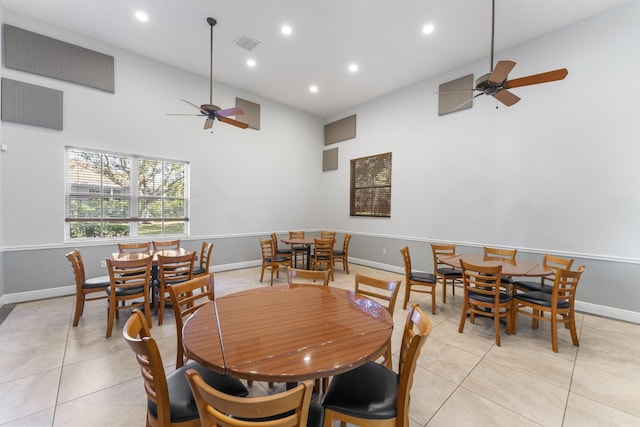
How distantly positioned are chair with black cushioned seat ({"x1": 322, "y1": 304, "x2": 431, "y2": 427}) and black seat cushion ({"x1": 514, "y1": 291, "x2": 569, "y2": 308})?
2235 mm

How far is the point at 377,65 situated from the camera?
475 centimetres

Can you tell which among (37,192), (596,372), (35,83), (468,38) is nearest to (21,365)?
(37,192)

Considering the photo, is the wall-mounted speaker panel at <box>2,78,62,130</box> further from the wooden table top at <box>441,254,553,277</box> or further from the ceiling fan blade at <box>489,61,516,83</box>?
the wooden table top at <box>441,254,553,277</box>

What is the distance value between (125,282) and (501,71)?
185 inches

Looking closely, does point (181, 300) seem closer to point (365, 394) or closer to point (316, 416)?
point (316, 416)

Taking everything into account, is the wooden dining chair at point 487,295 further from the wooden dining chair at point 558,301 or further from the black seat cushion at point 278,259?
the black seat cushion at point 278,259

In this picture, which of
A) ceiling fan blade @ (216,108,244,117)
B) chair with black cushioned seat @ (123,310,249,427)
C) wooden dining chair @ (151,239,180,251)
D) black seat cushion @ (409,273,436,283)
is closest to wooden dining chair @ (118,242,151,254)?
wooden dining chair @ (151,239,180,251)

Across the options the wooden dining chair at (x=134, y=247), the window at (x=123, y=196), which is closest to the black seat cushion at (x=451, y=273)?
the wooden dining chair at (x=134, y=247)

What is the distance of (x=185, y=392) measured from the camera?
52.6 inches

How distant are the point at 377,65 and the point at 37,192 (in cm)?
584

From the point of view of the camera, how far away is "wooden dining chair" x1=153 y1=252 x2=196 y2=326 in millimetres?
3086

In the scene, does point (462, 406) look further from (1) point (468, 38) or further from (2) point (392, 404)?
(1) point (468, 38)

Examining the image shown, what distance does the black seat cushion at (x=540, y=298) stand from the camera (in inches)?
107

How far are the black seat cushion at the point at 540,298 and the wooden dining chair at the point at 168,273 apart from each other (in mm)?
3938
